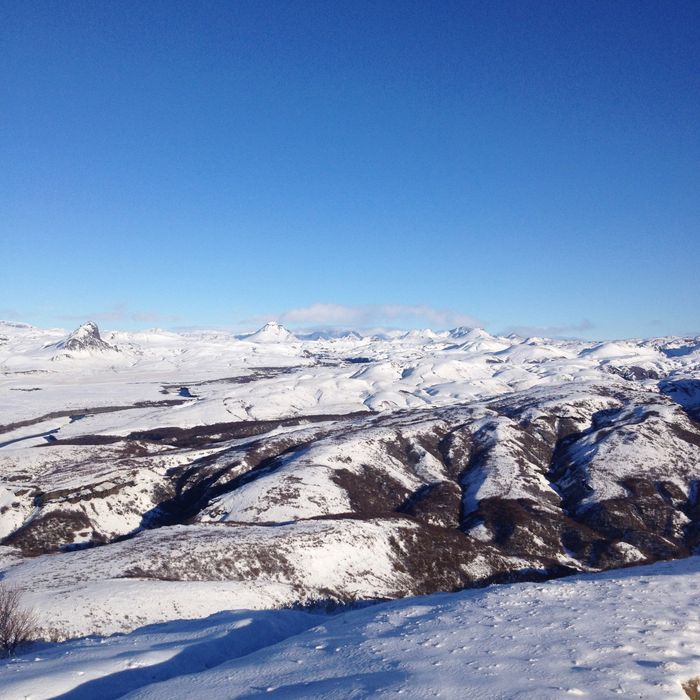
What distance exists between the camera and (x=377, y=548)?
59.4 meters

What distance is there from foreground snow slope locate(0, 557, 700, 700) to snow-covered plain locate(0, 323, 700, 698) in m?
0.14

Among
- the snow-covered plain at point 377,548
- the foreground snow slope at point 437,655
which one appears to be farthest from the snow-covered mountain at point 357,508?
the foreground snow slope at point 437,655

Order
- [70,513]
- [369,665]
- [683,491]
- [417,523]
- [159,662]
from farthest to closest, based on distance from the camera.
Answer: [683,491]
[70,513]
[417,523]
[159,662]
[369,665]

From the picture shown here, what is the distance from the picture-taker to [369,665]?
2114 cm

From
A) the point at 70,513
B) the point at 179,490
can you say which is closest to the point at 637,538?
the point at 179,490

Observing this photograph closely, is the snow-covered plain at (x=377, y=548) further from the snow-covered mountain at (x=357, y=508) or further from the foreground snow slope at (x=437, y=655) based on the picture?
the snow-covered mountain at (x=357, y=508)

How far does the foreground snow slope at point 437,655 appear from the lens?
713 inches

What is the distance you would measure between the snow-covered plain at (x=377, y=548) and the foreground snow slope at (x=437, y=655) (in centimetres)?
14

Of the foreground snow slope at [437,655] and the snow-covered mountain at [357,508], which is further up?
the foreground snow slope at [437,655]

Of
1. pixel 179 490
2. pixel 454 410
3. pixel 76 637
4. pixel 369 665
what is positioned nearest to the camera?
pixel 369 665

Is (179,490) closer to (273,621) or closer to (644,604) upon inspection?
(273,621)

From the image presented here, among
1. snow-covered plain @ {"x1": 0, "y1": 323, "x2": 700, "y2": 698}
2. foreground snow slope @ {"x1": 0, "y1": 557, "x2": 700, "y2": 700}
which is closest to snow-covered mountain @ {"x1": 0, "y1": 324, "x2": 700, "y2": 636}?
snow-covered plain @ {"x1": 0, "y1": 323, "x2": 700, "y2": 698}

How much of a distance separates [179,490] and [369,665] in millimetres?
80707

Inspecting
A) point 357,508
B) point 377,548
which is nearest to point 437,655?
point 377,548
